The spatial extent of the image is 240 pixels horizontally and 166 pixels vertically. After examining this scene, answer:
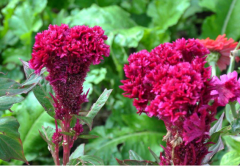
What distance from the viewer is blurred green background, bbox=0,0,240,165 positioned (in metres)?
1.68

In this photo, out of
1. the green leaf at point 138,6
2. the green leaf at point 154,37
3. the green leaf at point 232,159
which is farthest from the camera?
the green leaf at point 138,6

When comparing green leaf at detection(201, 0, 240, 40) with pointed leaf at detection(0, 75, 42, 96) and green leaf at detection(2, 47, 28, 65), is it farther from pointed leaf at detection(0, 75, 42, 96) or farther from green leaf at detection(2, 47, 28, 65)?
pointed leaf at detection(0, 75, 42, 96)

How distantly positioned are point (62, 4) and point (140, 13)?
2.35 ft

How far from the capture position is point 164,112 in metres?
0.69

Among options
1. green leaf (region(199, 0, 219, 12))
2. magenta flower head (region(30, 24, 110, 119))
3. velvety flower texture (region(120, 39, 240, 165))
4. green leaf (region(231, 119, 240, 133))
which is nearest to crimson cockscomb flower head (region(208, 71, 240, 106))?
velvety flower texture (region(120, 39, 240, 165))

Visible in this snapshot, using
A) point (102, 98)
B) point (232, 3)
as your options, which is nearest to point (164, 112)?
point (102, 98)

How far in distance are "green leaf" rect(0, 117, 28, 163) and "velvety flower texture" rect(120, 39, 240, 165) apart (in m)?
0.39

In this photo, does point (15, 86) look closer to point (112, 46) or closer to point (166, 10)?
point (112, 46)

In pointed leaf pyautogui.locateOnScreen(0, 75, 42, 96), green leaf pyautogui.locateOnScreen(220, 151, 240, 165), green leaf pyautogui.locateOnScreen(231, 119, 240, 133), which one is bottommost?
green leaf pyautogui.locateOnScreen(220, 151, 240, 165)

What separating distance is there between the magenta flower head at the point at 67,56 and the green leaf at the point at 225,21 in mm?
1588

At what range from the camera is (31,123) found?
1677 millimetres

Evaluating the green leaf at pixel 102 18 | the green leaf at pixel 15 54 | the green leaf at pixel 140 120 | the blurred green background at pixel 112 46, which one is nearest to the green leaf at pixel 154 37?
the blurred green background at pixel 112 46

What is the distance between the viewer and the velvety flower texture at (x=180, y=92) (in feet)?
2.23

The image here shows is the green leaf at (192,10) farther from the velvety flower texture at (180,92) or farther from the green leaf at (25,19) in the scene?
the velvety flower texture at (180,92)
